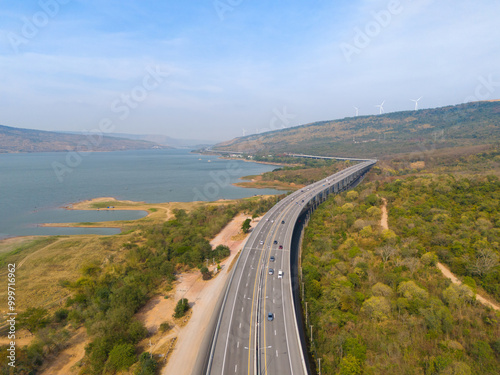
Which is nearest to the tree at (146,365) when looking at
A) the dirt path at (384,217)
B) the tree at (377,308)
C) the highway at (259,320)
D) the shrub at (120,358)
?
the shrub at (120,358)

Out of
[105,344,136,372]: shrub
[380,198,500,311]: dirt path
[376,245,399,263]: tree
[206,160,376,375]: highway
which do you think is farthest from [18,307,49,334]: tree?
[380,198,500,311]: dirt path

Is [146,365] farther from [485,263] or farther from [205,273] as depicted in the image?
[485,263]

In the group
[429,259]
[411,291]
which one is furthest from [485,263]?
[411,291]

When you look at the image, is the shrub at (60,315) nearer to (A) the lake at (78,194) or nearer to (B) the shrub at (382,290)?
(A) the lake at (78,194)

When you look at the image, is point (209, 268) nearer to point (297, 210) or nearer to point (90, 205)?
point (297, 210)

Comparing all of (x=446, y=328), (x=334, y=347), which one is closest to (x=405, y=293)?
(x=446, y=328)
